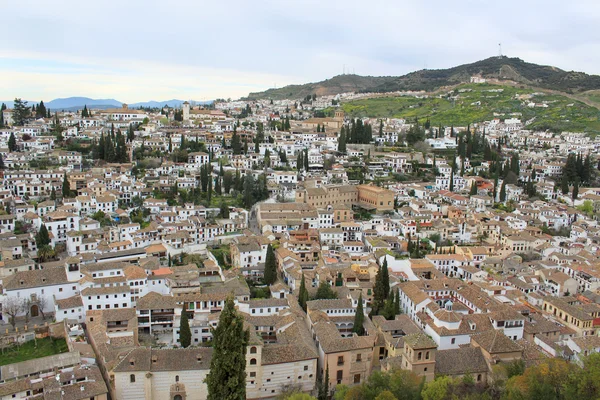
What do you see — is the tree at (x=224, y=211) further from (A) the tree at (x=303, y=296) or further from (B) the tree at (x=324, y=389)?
(B) the tree at (x=324, y=389)

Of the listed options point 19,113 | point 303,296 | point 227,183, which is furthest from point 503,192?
point 19,113

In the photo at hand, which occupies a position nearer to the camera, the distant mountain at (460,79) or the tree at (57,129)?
the tree at (57,129)

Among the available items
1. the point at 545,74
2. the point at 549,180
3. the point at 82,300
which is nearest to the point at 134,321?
the point at 82,300

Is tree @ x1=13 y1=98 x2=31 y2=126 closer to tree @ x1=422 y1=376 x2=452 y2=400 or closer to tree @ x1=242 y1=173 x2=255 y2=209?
tree @ x1=242 y1=173 x2=255 y2=209

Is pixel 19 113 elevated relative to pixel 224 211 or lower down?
elevated

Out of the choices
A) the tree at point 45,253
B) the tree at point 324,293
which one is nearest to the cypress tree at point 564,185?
the tree at point 324,293

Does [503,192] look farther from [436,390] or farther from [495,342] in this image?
[436,390]
